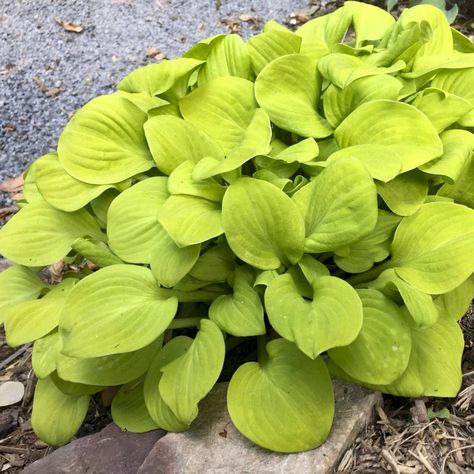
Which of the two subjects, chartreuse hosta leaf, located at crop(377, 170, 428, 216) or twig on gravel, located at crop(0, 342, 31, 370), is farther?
twig on gravel, located at crop(0, 342, 31, 370)

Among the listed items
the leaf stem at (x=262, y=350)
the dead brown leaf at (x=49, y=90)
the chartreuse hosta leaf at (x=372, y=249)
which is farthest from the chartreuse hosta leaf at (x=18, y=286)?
the dead brown leaf at (x=49, y=90)

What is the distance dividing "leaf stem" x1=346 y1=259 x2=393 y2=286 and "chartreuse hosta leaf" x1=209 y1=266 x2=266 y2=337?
29cm

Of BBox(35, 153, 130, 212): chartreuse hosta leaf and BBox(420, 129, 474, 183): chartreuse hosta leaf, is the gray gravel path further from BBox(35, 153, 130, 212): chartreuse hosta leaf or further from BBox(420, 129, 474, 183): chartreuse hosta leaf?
BBox(420, 129, 474, 183): chartreuse hosta leaf

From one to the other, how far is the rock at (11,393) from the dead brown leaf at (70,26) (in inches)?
102

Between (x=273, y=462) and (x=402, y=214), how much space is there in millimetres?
657

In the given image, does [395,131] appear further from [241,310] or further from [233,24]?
[233,24]

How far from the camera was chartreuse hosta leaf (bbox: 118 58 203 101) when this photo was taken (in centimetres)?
167

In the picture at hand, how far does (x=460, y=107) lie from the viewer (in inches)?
60.2

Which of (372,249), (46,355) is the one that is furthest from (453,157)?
(46,355)

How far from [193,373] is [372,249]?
55 centimetres

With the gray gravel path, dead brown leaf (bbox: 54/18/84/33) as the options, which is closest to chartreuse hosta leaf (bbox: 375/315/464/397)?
the gray gravel path

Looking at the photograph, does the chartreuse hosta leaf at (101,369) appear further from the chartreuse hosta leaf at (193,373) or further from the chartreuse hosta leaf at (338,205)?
the chartreuse hosta leaf at (338,205)

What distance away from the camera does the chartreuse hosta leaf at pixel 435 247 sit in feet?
4.15

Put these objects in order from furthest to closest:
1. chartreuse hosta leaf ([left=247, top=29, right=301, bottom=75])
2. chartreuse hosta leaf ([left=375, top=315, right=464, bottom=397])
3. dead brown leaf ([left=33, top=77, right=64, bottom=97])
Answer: dead brown leaf ([left=33, top=77, right=64, bottom=97])
chartreuse hosta leaf ([left=247, top=29, right=301, bottom=75])
chartreuse hosta leaf ([left=375, top=315, right=464, bottom=397])
